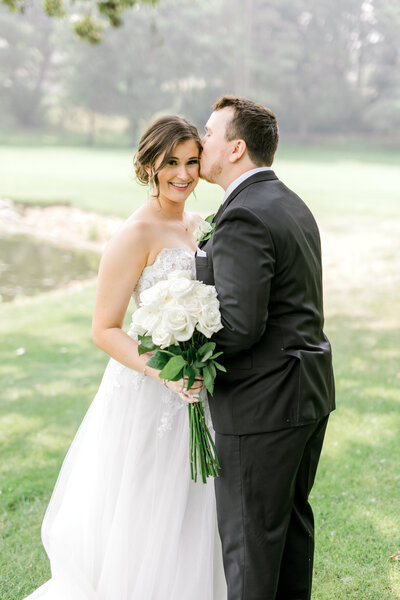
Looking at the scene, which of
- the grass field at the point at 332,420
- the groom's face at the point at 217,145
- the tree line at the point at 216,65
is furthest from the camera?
the tree line at the point at 216,65

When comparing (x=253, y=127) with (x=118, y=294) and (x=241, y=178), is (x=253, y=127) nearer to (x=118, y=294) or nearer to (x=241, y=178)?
(x=241, y=178)

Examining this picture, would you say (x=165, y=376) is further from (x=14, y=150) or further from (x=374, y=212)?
(x=14, y=150)

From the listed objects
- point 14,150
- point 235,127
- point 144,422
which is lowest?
point 14,150

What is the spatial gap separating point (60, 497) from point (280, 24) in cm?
6227

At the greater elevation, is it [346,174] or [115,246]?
[115,246]

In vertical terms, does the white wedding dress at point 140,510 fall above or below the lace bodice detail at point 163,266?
below

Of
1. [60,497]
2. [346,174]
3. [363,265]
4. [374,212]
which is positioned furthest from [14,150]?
[60,497]

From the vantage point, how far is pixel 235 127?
2775mm

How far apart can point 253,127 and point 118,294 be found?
989 millimetres

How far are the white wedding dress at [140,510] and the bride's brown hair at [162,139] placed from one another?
1.46ft

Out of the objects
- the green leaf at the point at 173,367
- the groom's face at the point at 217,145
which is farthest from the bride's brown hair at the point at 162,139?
the green leaf at the point at 173,367

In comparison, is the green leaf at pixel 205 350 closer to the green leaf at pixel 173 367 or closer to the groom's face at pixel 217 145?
the green leaf at pixel 173 367

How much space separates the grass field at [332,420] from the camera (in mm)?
3898

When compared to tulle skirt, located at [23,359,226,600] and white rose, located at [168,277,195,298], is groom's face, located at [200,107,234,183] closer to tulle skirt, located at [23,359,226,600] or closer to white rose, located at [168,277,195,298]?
white rose, located at [168,277,195,298]
